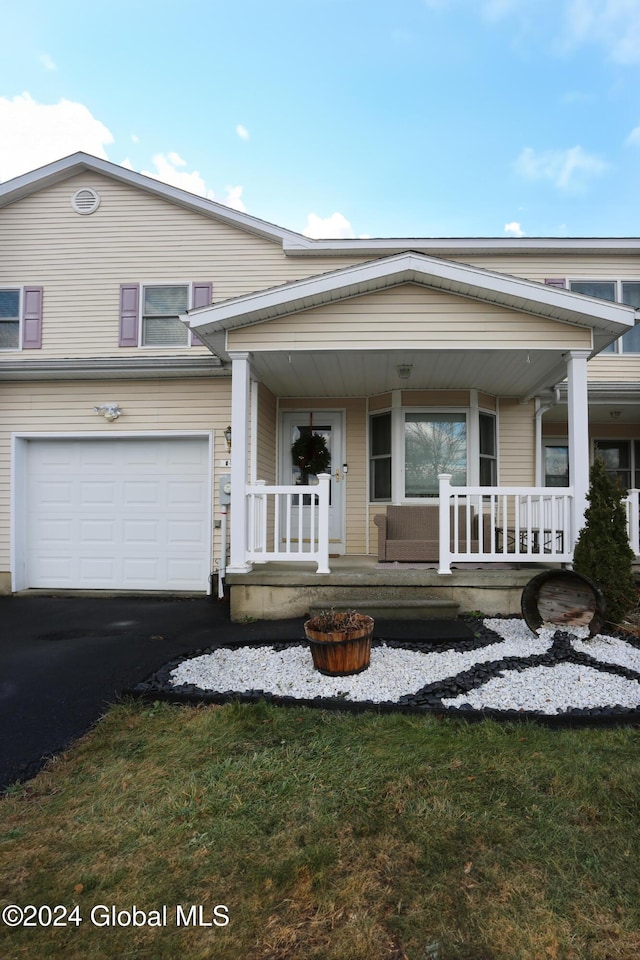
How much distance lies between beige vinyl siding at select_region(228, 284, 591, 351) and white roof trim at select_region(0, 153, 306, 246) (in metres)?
2.99

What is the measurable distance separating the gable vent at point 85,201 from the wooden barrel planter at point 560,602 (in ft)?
26.9

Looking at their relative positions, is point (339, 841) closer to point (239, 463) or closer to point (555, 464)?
point (239, 463)

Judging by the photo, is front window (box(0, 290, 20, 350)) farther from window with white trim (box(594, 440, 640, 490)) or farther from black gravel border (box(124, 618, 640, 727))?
window with white trim (box(594, 440, 640, 490))

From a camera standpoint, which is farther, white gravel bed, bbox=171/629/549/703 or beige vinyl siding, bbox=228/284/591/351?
beige vinyl siding, bbox=228/284/591/351

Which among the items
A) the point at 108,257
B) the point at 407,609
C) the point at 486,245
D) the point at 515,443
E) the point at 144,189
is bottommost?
the point at 407,609

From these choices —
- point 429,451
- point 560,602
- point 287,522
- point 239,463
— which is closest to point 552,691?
point 560,602

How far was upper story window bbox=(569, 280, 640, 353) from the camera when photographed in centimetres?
773

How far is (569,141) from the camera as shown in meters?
14.9

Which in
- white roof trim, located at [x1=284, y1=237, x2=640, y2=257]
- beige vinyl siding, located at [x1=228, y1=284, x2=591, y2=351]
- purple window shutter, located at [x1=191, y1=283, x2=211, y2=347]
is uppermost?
white roof trim, located at [x1=284, y1=237, x2=640, y2=257]

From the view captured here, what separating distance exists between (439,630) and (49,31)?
12857 mm

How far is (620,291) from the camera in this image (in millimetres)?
7766

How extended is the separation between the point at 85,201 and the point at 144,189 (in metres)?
0.95

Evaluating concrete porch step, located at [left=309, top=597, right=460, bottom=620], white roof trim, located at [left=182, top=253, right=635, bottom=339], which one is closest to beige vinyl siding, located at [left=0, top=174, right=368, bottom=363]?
white roof trim, located at [left=182, top=253, right=635, bottom=339]

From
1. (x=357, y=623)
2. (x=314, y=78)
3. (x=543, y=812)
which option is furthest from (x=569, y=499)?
(x=314, y=78)
